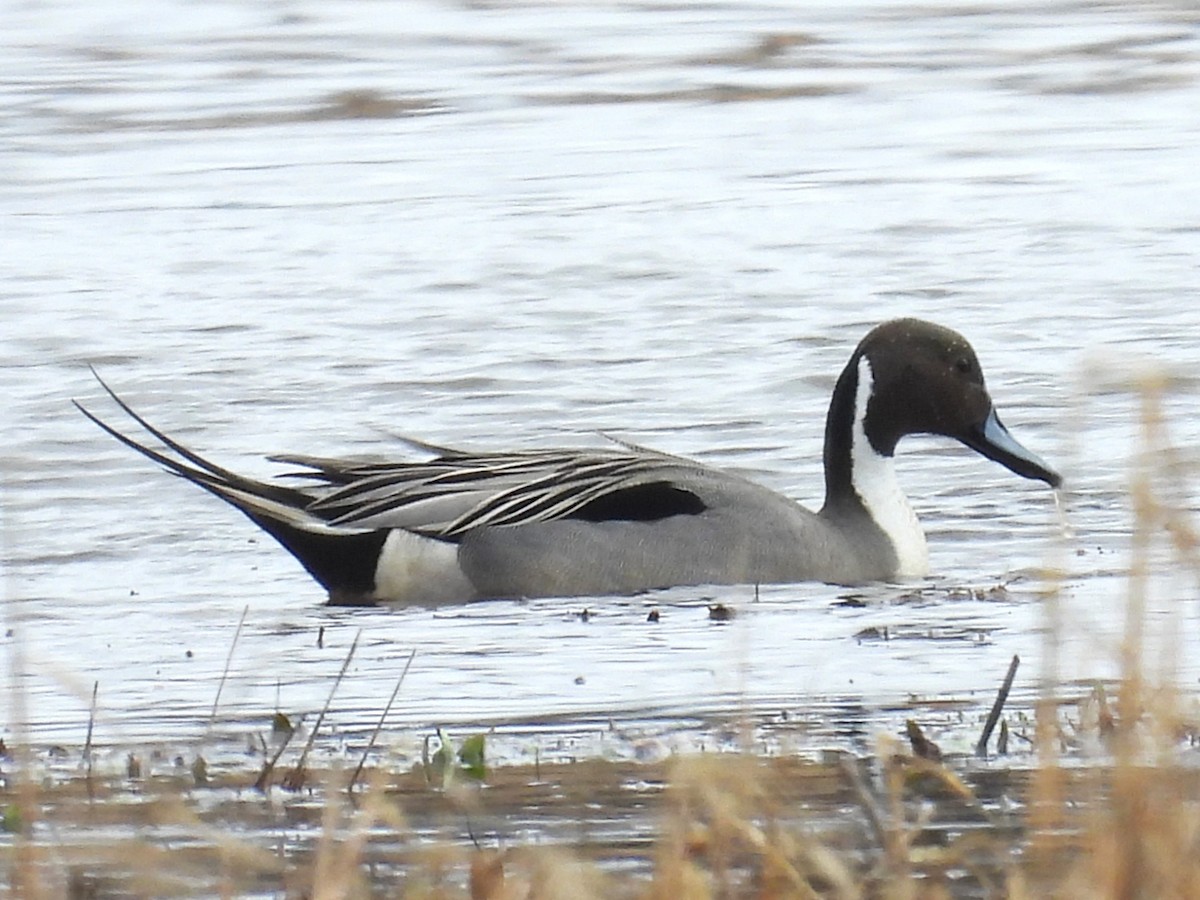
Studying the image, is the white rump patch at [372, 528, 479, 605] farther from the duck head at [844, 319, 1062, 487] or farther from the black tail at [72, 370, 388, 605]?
the duck head at [844, 319, 1062, 487]

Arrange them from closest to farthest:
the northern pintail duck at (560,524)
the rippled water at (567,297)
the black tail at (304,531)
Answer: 1. the rippled water at (567,297)
2. the northern pintail duck at (560,524)
3. the black tail at (304,531)

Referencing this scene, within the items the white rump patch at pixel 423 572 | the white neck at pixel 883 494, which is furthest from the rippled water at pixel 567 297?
the white rump patch at pixel 423 572

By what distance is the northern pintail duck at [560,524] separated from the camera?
8648 mm

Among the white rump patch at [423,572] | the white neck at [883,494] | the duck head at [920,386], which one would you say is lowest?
the white rump patch at [423,572]

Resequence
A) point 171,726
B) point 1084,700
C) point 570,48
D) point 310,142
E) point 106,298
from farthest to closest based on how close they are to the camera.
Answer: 1. point 570,48
2. point 310,142
3. point 106,298
4. point 171,726
5. point 1084,700

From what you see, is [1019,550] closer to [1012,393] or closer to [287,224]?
[1012,393]

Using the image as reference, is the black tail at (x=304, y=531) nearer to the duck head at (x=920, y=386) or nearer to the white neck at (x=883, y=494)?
the white neck at (x=883, y=494)

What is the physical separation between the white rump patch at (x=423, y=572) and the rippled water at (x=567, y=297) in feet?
0.76

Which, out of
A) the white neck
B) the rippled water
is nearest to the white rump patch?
the rippled water

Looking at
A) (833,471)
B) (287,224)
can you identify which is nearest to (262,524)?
(833,471)

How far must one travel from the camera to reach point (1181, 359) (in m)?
11.7

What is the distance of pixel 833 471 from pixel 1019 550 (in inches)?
23.8

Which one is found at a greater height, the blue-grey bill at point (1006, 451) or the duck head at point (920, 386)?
the duck head at point (920, 386)

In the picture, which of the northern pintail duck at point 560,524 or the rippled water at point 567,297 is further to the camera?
the northern pintail duck at point 560,524
